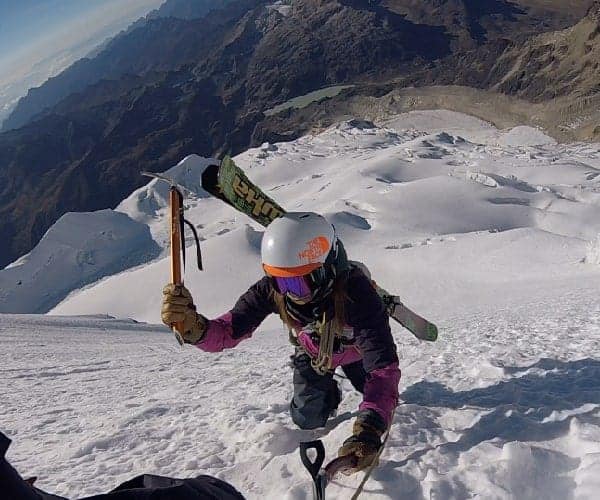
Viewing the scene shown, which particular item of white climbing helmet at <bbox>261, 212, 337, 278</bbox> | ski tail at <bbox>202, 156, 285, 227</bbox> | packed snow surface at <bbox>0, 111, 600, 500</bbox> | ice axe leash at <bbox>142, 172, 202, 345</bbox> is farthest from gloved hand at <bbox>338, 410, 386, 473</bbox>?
ski tail at <bbox>202, 156, 285, 227</bbox>

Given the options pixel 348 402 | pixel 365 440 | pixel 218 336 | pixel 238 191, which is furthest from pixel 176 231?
pixel 348 402

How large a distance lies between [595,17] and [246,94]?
88692 mm

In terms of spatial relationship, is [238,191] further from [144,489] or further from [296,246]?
[144,489]

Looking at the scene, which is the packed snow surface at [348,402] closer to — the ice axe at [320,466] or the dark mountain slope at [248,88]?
the ice axe at [320,466]

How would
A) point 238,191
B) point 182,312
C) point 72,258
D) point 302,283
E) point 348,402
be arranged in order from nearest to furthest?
point 302,283
point 182,312
point 238,191
point 348,402
point 72,258

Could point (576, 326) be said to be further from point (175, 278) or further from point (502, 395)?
point (175, 278)

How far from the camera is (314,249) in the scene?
11.7 ft

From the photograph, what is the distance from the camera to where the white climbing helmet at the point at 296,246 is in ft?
11.6

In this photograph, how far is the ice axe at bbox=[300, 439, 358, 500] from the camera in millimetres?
2730

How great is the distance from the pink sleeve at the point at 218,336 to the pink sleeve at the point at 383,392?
1198mm

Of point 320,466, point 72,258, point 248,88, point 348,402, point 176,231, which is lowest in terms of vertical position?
point 248,88

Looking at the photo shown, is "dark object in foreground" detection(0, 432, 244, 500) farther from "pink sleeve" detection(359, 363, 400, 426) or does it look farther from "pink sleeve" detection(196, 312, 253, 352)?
"pink sleeve" detection(196, 312, 253, 352)

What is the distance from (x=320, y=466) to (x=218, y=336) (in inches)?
65.7

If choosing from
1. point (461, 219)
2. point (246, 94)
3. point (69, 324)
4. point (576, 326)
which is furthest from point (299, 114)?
point (576, 326)
